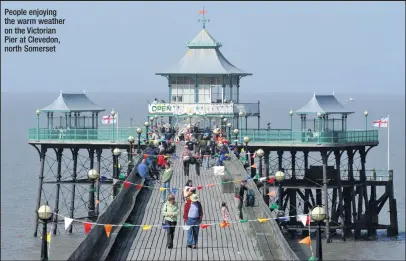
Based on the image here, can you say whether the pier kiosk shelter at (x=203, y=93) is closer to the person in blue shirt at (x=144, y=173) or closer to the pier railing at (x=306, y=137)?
the pier railing at (x=306, y=137)

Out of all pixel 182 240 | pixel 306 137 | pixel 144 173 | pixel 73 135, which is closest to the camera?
pixel 182 240

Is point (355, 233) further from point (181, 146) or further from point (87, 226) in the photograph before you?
point (87, 226)

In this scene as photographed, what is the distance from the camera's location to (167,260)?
29.4 m

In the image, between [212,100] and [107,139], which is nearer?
[107,139]

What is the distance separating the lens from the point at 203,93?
233 feet

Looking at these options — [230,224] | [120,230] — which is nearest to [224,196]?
[230,224]

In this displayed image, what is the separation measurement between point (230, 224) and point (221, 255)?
4291mm

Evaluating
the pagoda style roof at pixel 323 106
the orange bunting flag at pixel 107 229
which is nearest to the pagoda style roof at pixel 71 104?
the pagoda style roof at pixel 323 106

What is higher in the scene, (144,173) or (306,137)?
(306,137)

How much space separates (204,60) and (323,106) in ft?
30.5

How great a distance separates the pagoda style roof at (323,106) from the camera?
214 ft

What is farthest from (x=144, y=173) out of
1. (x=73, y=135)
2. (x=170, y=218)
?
(x=73, y=135)

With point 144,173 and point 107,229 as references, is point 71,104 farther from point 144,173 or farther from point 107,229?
point 107,229

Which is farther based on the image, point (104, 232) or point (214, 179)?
point (214, 179)
